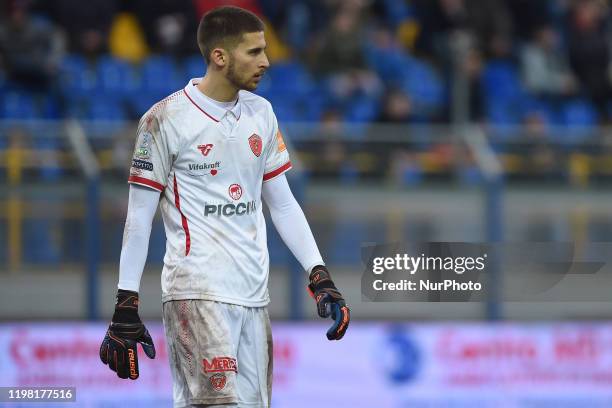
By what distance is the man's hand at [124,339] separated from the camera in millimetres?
4316

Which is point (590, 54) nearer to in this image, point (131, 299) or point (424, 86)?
point (424, 86)

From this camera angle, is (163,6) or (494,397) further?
(163,6)

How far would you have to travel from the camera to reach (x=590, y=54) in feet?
46.0

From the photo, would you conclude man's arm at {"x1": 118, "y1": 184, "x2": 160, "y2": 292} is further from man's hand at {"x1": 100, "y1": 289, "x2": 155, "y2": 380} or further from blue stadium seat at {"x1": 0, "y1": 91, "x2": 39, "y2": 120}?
blue stadium seat at {"x1": 0, "y1": 91, "x2": 39, "y2": 120}

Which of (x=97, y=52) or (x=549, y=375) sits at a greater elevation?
(x=97, y=52)

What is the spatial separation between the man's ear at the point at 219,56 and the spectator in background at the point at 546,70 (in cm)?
952

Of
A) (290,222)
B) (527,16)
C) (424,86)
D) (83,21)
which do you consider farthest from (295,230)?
(527,16)

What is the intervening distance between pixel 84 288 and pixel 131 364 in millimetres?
4655

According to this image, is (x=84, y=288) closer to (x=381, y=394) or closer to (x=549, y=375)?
(x=381, y=394)

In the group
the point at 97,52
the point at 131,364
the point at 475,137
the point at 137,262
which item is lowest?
the point at 131,364

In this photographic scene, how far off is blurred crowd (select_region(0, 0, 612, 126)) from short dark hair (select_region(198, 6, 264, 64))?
23.1 feet

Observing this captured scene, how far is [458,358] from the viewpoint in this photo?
28.6ft

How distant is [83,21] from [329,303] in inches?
332

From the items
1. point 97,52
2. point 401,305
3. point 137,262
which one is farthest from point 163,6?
point 137,262
